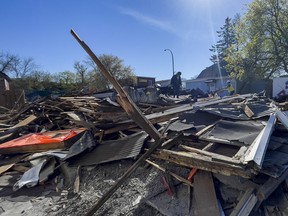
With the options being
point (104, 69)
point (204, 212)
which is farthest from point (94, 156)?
point (204, 212)

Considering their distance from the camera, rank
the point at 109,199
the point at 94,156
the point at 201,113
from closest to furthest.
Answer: the point at 109,199, the point at 94,156, the point at 201,113

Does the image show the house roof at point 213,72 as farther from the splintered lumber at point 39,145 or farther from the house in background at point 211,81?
the splintered lumber at point 39,145

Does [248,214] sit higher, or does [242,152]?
[242,152]

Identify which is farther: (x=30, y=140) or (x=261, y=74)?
(x=261, y=74)

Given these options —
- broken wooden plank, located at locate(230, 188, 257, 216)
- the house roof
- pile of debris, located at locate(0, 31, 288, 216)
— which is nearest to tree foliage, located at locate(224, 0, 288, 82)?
the house roof

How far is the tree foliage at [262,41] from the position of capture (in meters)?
19.2

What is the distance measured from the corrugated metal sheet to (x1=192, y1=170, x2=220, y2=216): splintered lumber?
114 centimetres

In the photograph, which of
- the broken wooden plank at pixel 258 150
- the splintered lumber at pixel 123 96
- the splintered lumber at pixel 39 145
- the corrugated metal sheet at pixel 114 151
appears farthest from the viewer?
the splintered lumber at pixel 39 145

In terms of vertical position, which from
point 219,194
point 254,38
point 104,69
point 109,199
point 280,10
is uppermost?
point 280,10

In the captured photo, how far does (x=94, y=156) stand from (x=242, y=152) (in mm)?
2558

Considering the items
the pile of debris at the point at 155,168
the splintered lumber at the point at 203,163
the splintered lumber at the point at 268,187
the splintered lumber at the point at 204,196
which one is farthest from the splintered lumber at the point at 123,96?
the splintered lumber at the point at 268,187

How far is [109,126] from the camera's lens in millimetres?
4957

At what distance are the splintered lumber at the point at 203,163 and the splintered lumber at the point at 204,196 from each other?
16cm

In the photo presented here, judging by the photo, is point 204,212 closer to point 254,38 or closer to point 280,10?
point 254,38
